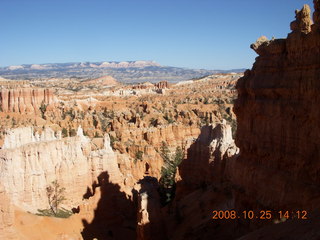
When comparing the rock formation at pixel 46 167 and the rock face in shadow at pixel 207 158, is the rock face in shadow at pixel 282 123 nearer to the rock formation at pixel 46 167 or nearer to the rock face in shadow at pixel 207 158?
the rock face in shadow at pixel 207 158

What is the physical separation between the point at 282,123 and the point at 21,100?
6432cm

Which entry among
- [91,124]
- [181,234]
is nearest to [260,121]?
[181,234]

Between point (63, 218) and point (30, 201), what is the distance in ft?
10.2

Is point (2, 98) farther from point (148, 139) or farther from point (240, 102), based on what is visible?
point (240, 102)

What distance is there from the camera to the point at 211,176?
2442 centimetres

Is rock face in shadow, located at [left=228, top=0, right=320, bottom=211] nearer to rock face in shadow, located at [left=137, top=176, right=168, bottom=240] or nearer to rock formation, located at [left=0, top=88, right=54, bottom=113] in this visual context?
rock face in shadow, located at [left=137, top=176, right=168, bottom=240]

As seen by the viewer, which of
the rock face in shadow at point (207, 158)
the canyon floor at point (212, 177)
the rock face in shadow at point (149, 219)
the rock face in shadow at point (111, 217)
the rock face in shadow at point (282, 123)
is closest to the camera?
the rock face in shadow at point (282, 123)

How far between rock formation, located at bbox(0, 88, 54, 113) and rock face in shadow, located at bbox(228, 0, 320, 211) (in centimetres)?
6043
